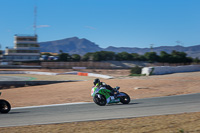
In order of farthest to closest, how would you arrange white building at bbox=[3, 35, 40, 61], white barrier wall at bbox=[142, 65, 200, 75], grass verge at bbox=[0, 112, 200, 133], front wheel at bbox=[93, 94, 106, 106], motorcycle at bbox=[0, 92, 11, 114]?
white building at bbox=[3, 35, 40, 61]
white barrier wall at bbox=[142, 65, 200, 75]
front wheel at bbox=[93, 94, 106, 106]
motorcycle at bbox=[0, 92, 11, 114]
grass verge at bbox=[0, 112, 200, 133]

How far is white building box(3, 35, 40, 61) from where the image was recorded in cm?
11025

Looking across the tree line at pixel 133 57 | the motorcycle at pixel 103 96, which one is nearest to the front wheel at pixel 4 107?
the motorcycle at pixel 103 96

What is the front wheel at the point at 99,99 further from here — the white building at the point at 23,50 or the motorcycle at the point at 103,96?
the white building at the point at 23,50

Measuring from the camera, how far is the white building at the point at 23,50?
110 metres

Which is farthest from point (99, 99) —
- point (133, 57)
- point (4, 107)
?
point (133, 57)

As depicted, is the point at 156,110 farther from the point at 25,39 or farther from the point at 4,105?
the point at 25,39

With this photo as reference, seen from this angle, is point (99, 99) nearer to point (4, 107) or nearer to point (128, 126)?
point (4, 107)

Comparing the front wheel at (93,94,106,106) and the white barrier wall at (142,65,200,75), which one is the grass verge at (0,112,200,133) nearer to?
the front wheel at (93,94,106,106)

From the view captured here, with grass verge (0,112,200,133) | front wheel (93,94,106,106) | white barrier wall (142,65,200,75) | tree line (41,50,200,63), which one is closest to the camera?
grass verge (0,112,200,133)

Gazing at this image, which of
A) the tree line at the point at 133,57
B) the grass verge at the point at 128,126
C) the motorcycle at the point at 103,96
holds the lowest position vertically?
the grass verge at the point at 128,126

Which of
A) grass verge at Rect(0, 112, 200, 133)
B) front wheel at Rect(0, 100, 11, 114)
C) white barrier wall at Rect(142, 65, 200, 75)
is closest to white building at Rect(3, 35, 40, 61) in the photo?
white barrier wall at Rect(142, 65, 200, 75)

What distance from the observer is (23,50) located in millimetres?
112250

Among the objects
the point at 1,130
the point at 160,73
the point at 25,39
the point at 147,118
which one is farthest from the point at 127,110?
the point at 25,39

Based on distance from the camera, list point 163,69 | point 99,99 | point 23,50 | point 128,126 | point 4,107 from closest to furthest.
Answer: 1. point 128,126
2. point 4,107
3. point 99,99
4. point 163,69
5. point 23,50
